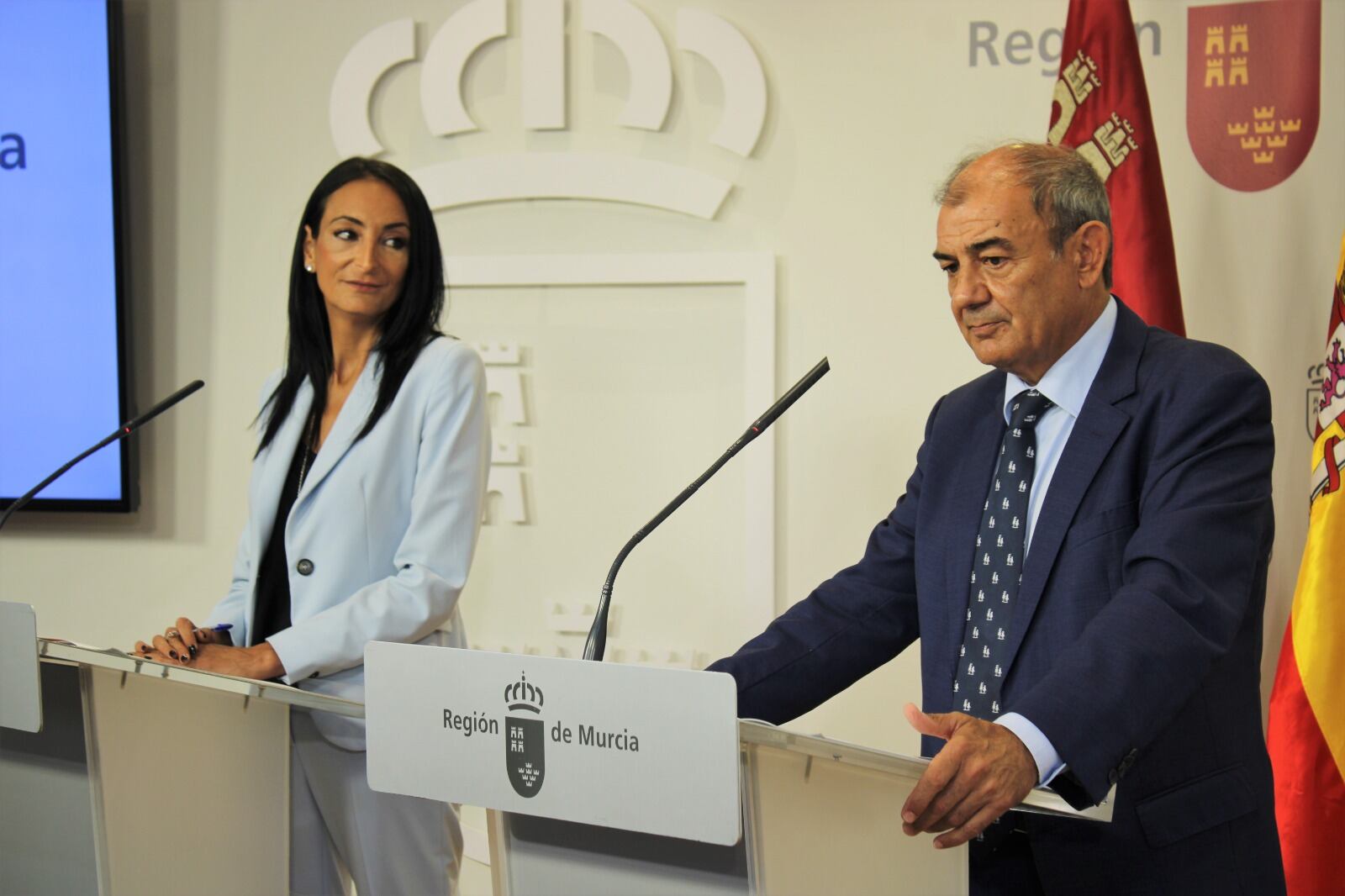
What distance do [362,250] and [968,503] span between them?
1.16 metres

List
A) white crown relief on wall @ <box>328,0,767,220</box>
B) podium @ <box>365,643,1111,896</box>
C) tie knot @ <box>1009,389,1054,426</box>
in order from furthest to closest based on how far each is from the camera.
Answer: white crown relief on wall @ <box>328,0,767,220</box> < tie knot @ <box>1009,389,1054,426</box> < podium @ <box>365,643,1111,896</box>

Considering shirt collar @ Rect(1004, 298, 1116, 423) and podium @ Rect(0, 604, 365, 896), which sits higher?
shirt collar @ Rect(1004, 298, 1116, 423)

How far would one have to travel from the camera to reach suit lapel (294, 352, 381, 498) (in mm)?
2100

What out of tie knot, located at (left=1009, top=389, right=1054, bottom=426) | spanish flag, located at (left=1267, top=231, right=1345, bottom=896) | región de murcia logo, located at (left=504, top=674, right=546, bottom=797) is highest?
tie knot, located at (left=1009, top=389, right=1054, bottom=426)

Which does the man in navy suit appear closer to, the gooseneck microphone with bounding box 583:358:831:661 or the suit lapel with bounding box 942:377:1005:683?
the suit lapel with bounding box 942:377:1005:683

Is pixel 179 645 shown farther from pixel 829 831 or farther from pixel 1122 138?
pixel 1122 138

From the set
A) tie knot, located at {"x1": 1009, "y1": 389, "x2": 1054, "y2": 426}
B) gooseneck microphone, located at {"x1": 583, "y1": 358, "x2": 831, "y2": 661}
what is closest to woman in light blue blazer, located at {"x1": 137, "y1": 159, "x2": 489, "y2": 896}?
gooseneck microphone, located at {"x1": 583, "y1": 358, "x2": 831, "y2": 661}

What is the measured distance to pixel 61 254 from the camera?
3.81 m

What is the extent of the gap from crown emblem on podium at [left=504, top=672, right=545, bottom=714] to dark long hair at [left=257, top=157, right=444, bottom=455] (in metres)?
1.09

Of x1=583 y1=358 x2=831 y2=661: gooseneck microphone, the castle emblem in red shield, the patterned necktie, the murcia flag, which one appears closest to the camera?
x1=583 y1=358 x2=831 y2=661: gooseneck microphone

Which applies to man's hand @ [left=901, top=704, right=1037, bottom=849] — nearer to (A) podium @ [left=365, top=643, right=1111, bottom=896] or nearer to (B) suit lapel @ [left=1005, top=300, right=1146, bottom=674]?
(A) podium @ [left=365, top=643, right=1111, bottom=896]

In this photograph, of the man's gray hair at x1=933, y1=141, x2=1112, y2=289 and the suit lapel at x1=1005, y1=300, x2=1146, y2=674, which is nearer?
the suit lapel at x1=1005, y1=300, x2=1146, y2=674

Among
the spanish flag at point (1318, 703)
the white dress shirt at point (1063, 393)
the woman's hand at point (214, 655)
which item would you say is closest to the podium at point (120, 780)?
the woman's hand at point (214, 655)

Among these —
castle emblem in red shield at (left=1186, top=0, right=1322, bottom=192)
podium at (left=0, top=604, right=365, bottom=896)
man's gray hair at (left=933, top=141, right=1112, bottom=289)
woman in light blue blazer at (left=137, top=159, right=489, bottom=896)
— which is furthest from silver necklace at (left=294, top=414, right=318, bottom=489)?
castle emblem in red shield at (left=1186, top=0, right=1322, bottom=192)
